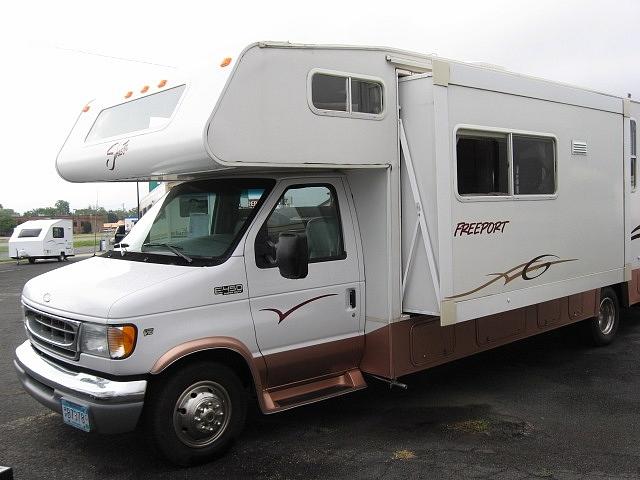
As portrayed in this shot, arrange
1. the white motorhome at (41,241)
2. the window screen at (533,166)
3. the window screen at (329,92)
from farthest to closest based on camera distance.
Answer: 1. the white motorhome at (41,241)
2. the window screen at (533,166)
3. the window screen at (329,92)

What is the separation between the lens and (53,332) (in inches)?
172

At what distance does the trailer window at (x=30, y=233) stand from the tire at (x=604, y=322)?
26.5 m

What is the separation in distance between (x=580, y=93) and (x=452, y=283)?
2.96 metres

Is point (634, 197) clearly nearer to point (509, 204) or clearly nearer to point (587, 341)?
point (587, 341)

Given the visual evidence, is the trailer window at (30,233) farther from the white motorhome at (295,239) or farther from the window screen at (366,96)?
the window screen at (366,96)

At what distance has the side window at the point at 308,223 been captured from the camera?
4535mm

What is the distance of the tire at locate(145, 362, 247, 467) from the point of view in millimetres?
4027

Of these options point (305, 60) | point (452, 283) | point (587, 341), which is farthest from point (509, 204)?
point (587, 341)

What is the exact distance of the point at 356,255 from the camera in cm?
504

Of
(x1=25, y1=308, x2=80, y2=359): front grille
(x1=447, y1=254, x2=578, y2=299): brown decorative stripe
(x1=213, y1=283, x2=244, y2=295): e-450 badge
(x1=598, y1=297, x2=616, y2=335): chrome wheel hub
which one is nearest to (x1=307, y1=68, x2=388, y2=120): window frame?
(x1=213, y1=283, x2=244, y2=295): e-450 badge

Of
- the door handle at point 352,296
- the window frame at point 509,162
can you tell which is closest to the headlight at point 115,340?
the door handle at point 352,296

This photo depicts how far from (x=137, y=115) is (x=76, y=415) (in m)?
2.37

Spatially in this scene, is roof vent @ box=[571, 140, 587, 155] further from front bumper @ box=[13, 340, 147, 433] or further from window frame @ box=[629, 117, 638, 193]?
front bumper @ box=[13, 340, 147, 433]

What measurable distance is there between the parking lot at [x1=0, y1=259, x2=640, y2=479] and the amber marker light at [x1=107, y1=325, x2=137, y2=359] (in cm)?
76
